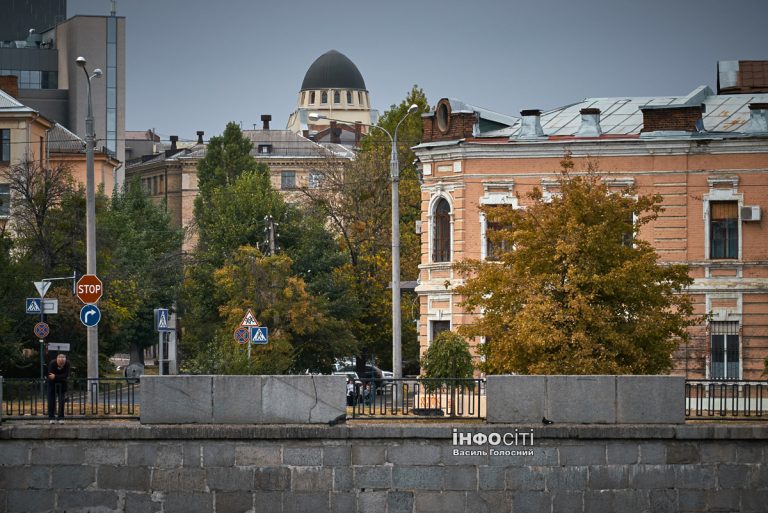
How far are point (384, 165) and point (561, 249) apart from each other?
132 ft

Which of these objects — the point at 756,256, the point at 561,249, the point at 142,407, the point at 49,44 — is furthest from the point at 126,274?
the point at 49,44

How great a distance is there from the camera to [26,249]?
5856cm

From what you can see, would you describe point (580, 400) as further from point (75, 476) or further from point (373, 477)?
point (75, 476)

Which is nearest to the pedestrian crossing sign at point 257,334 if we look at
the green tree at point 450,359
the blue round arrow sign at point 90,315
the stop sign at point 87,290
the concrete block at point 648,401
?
the green tree at point 450,359

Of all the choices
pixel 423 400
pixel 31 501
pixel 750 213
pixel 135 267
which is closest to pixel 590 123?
pixel 750 213

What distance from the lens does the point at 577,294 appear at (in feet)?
117

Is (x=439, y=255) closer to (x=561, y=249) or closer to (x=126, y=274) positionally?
(x=561, y=249)

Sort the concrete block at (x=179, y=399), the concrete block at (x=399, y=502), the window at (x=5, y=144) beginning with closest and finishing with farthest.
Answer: the concrete block at (x=399, y=502) → the concrete block at (x=179, y=399) → the window at (x=5, y=144)

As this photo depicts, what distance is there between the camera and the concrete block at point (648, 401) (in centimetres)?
2628

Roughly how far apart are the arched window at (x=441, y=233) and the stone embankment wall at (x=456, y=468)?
24331 millimetres

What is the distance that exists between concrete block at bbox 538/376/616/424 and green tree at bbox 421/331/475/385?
1733 cm

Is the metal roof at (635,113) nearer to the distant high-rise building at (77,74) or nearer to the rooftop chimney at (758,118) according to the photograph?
the rooftop chimney at (758,118)

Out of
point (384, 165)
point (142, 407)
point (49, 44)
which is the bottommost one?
point (142, 407)

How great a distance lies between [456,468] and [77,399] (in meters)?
7.25
